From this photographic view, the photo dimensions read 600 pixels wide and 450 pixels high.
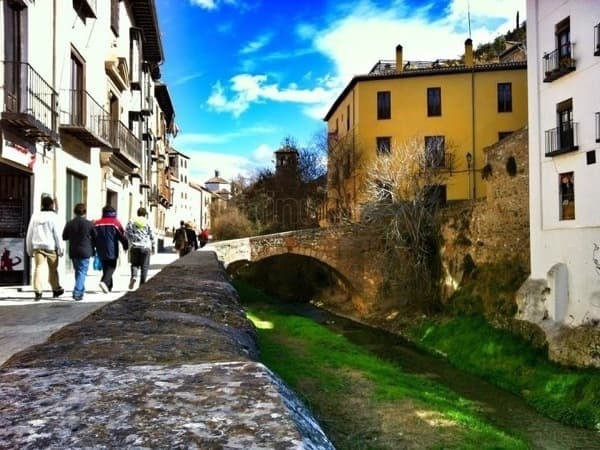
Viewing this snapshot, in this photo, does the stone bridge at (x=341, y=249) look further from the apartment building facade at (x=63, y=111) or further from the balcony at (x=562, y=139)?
the balcony at (x=562, y=139)

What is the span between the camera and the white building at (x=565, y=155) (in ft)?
51.6

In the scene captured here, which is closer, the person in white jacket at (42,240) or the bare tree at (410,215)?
the person in white jacket at (42,240)

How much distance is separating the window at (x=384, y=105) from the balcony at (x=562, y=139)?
17.1 m

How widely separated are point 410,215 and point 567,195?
29.3ft

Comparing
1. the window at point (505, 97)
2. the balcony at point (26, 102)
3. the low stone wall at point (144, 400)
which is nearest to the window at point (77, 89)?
the balcony at point (26, 102)

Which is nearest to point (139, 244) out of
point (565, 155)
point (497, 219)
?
point (565, 155)

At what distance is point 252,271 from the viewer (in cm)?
3572

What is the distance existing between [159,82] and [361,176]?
509 inches

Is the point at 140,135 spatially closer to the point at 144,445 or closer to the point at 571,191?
the point at 571,191

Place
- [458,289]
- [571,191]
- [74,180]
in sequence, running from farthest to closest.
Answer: [458,289] → [571,191] → [74,180]

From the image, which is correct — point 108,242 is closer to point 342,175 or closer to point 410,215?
point 410,215

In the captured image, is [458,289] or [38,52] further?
[458,289]

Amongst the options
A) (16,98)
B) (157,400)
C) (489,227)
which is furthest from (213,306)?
(489,227)

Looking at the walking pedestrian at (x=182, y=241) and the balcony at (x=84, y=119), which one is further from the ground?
the balcony at (x=84, y=119)
